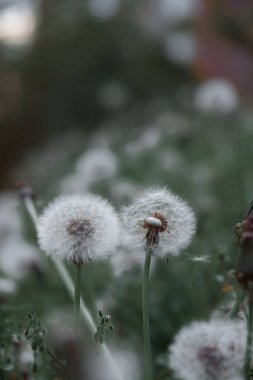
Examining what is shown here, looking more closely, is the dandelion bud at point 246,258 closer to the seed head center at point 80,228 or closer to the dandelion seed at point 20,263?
the seed head center at point 80,228

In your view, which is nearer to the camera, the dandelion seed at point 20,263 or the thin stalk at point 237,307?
the thin stalk at point 237,307

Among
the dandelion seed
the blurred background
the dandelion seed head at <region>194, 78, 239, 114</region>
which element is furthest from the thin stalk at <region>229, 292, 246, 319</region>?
the dandelion seed head at <region>194, 78, 239, 114</region>

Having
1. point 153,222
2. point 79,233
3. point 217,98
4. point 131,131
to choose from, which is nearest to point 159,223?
point 153,222

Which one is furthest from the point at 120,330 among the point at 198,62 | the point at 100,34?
the point at 100,34

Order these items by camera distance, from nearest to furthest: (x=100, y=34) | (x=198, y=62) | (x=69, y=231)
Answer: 1. (x=69, y=231)
2. (x=198, y=62)
3. (x=100, y=34)

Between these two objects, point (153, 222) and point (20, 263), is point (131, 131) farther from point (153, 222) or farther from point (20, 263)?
point (153, 222)

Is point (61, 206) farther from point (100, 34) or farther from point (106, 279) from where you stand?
point (100, 34)

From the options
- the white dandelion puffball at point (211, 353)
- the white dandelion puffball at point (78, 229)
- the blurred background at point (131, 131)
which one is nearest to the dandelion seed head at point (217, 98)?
the blurred background at point (131, 131)
